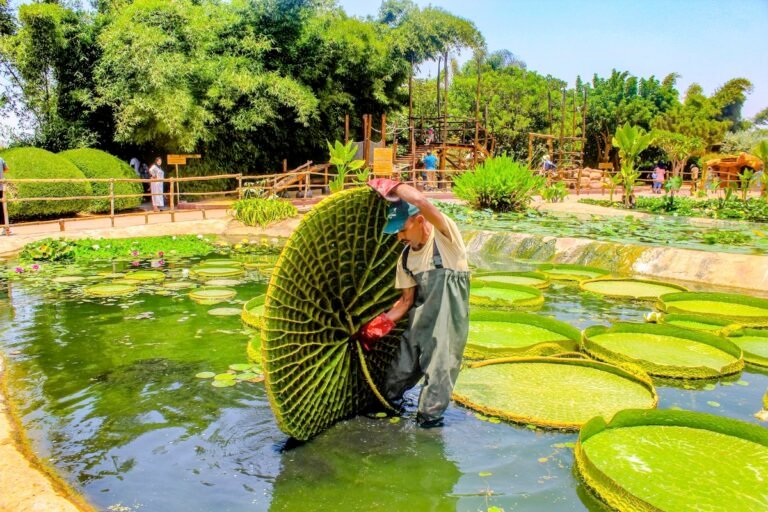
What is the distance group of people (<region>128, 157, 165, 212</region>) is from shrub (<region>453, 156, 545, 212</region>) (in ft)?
22.1

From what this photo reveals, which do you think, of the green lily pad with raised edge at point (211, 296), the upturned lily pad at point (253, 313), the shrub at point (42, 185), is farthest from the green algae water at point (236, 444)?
the shrub at point (42, 185)

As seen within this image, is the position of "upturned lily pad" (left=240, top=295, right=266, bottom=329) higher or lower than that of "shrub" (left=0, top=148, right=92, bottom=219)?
lower

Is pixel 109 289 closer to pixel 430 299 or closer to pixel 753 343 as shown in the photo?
pixel 430 299

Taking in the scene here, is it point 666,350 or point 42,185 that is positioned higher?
point 42,185

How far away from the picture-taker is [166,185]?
57.8ft

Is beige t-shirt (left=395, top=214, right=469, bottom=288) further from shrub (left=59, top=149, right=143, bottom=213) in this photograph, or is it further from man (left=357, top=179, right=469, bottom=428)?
shrub (left=59, top=149, right=143, bottom=213)

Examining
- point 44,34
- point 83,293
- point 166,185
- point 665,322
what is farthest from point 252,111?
point 665,322

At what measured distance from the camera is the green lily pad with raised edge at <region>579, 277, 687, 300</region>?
6.30 meters

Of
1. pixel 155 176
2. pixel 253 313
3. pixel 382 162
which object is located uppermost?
pixel 382 162

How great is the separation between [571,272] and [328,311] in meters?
5.08

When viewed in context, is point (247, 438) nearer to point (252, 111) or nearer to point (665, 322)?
point (665, 322)

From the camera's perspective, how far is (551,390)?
369cm

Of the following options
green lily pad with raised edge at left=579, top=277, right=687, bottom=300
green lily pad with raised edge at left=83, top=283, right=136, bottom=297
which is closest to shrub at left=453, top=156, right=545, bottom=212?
green lily pad with raised edge at left=579, top=277, right=687, bottom=300

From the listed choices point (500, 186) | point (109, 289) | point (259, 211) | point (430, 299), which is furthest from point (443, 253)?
point (500, 186)
